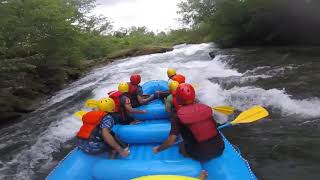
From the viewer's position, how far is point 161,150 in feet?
14.7

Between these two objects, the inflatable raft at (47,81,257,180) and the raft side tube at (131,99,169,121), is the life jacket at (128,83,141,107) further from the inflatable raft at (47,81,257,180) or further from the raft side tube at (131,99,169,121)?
the inflatable raft at (47,81,257,180)

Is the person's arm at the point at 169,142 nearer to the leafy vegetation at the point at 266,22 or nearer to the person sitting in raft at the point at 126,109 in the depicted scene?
the person sitting in raft at the point at 126,109

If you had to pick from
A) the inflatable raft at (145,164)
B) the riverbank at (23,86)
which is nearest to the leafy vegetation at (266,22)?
the riverbank at (23,86)

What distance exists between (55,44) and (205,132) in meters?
10.1

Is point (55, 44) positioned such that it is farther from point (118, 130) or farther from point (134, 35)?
point (134, 35)

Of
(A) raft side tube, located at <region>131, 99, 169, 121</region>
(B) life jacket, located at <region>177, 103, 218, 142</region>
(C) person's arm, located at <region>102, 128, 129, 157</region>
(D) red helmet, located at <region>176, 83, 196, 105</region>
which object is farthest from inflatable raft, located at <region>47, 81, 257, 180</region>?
(A) raft side tube, located at <region>131, 99, 169, 121</region>

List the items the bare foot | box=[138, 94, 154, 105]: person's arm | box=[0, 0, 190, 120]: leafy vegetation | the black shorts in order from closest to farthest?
the bare foot < the black shorts < box=[138, 94, 154, 105]: person's arm < box=[0, 0, 190, 120]: leafy vegetation

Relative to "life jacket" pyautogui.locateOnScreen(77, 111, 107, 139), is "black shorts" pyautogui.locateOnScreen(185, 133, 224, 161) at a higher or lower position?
lower

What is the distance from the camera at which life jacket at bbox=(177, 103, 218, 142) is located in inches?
158

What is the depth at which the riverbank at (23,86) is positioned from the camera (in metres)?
8.98

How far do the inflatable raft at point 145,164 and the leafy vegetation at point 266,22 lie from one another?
12.7 meters

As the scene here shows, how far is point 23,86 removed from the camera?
10.6m

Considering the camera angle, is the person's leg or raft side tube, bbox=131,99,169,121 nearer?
the person's leg

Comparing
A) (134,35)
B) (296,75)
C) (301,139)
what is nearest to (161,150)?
(301,139)
